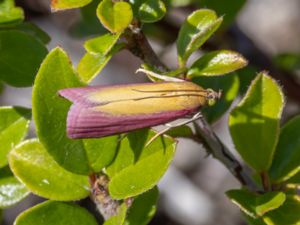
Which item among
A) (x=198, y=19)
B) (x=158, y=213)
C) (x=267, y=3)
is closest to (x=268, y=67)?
(x=198, y=19)

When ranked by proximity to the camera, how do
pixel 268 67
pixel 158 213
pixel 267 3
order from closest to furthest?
pixel 268 67
pixel 158 213
pixel 267 3

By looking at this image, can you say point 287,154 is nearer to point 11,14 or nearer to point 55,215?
point 55,215

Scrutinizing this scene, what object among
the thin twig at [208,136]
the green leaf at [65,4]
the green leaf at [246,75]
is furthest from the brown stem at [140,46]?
the green leaf at [246,75]

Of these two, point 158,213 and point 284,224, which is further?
point 158,213

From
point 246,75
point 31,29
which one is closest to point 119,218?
point 31,29

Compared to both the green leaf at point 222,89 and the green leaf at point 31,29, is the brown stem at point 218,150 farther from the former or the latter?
the green leaf at point 31,29

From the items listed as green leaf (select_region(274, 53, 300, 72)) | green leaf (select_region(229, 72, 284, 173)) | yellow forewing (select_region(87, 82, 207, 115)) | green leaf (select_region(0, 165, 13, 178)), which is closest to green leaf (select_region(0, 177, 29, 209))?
green leaf (select_region(0, 165, 13, 178))

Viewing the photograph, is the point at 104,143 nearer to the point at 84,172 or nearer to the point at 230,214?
the point at 84,172

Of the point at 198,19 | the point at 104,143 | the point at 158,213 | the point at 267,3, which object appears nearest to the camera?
the point at 104,143

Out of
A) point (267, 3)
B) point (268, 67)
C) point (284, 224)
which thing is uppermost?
point (284, 224)
